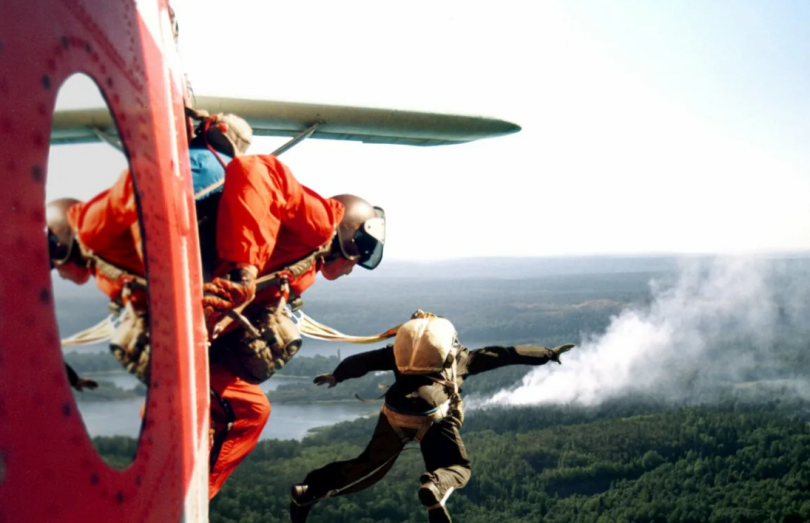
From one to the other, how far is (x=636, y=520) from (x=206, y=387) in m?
79.3

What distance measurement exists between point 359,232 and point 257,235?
1337 millimetres

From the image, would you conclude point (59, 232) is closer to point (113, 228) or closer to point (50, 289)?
point (50, 289)

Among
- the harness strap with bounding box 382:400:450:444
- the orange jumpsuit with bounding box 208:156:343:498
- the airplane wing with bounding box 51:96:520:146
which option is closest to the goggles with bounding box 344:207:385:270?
the orange jumpsuit with bounding box 208:156:343:498

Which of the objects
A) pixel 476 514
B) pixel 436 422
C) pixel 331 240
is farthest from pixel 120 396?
pixel 476 514

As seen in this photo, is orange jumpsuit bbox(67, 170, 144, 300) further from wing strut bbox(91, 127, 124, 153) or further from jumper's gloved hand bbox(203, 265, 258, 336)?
jumper's gloved hand bbox(203, 265, 258, 336)

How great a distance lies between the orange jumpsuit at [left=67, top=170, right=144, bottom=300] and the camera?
167 centimetres

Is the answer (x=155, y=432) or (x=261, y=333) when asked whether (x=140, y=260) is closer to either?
(x=155, y=432)

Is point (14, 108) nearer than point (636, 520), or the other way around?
point (14, 108)

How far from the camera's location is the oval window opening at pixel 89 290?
1.51m

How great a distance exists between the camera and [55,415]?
147 centimetres

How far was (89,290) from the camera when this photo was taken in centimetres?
165

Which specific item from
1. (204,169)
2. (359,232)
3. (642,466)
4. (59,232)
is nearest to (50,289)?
(59,232)

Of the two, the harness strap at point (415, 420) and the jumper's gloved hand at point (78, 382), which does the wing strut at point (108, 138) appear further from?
the harness strap at point (415, 420)

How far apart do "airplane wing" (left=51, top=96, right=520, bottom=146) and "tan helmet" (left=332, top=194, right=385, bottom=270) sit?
1387 millimetres
